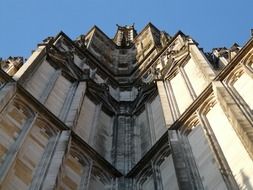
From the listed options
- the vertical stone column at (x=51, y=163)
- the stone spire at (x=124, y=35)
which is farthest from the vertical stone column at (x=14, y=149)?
the stone spire at (x=124, y=35)

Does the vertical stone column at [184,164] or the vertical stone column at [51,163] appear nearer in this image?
the vertical stone column at [51,163]

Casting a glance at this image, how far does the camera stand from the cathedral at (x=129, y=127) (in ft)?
38.9

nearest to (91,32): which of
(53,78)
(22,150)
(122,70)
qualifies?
(122,70)

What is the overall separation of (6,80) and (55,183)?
14.7 ft

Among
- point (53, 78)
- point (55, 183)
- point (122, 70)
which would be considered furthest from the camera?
point (122, 70)

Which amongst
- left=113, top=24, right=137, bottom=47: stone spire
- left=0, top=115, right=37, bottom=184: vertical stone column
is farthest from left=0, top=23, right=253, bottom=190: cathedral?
left=113, top=24, right=137, bottom=47: stone spire

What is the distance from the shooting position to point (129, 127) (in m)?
19.9

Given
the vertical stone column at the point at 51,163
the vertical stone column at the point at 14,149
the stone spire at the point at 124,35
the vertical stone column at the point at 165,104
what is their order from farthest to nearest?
the stone spire at the point at 124,35 < the vertical stone column at the point at 165,104 < the vertical stone column at the point at 51,163 < the vertical stone column at the point at 14,149

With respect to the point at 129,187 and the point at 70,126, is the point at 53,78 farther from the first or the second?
the point at 129,187

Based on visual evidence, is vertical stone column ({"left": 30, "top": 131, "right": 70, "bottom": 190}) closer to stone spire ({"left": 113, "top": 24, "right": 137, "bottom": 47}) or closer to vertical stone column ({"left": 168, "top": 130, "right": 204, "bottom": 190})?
vertical stone column ({"left": 168, "top": 130, "right": 204, "bottom": 190})

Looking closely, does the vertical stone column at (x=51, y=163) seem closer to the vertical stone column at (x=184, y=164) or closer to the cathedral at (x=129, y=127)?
the cathedral at (x=129, y=127)

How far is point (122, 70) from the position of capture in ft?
101

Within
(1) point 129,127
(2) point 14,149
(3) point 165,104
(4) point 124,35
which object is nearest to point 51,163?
(2) point 14,149

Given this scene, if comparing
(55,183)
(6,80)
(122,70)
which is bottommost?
(122,70)
